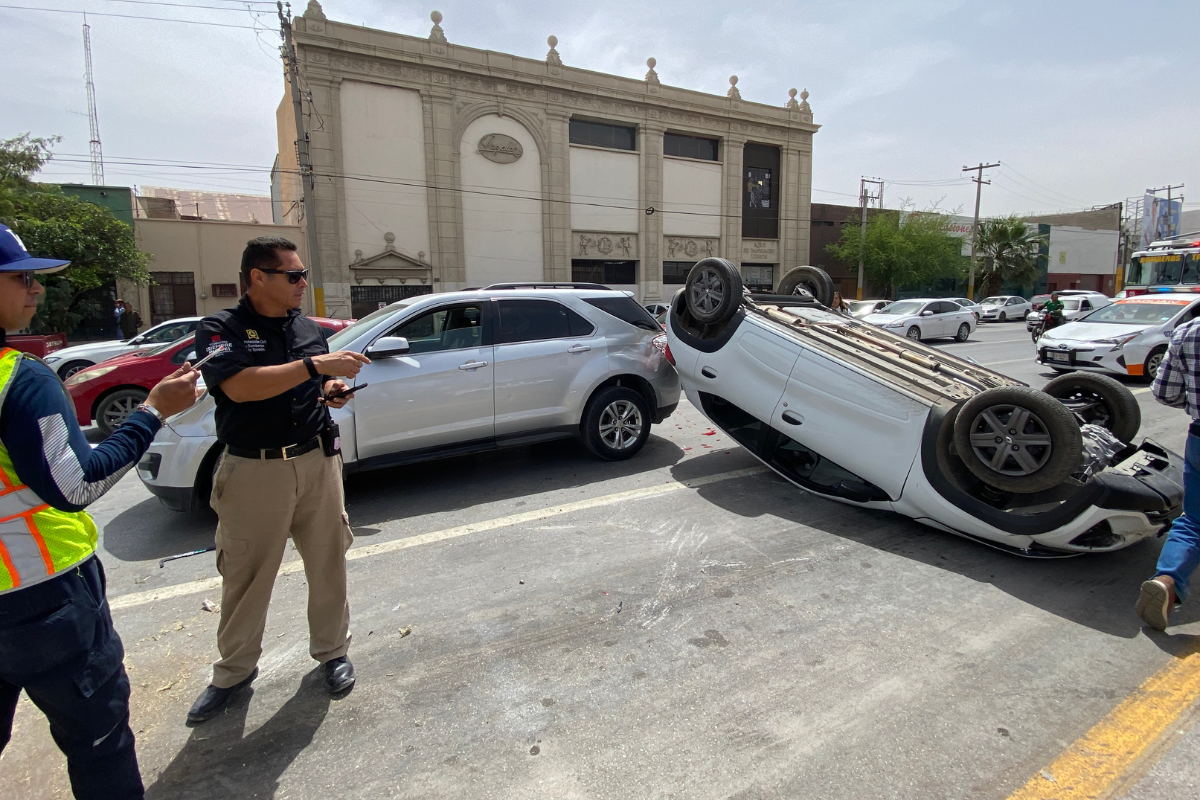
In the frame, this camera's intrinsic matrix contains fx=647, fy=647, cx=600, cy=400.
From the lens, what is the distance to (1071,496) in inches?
143

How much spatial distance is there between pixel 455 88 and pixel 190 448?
1047 inches

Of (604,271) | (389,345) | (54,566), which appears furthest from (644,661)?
(604,271)

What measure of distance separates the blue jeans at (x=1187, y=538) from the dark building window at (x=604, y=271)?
28683 mm

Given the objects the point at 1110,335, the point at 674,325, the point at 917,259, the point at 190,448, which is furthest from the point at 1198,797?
the point at 917,259

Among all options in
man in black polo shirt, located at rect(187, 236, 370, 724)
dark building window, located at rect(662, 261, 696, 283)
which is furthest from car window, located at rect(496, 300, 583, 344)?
dark building window, located at rect(662, 261, 696, 283)

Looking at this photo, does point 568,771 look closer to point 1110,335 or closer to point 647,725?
point 647,725

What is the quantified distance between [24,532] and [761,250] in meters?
37.6

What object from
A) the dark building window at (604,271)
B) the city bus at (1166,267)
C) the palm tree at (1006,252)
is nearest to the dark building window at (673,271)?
the dark building window at (604,271)

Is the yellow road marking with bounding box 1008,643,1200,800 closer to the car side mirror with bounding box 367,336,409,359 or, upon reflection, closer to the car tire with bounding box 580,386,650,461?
the car tire with bounding box 580,386,650,461

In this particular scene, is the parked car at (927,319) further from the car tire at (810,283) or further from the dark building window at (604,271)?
the dark building window at (604,271)

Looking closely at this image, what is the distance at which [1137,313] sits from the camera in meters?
11.9

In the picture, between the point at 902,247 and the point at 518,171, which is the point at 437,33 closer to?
the point at 518,171

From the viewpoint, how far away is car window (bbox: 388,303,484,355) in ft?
17.8

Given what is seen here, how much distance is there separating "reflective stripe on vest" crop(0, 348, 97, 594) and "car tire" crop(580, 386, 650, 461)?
4.57 meters
